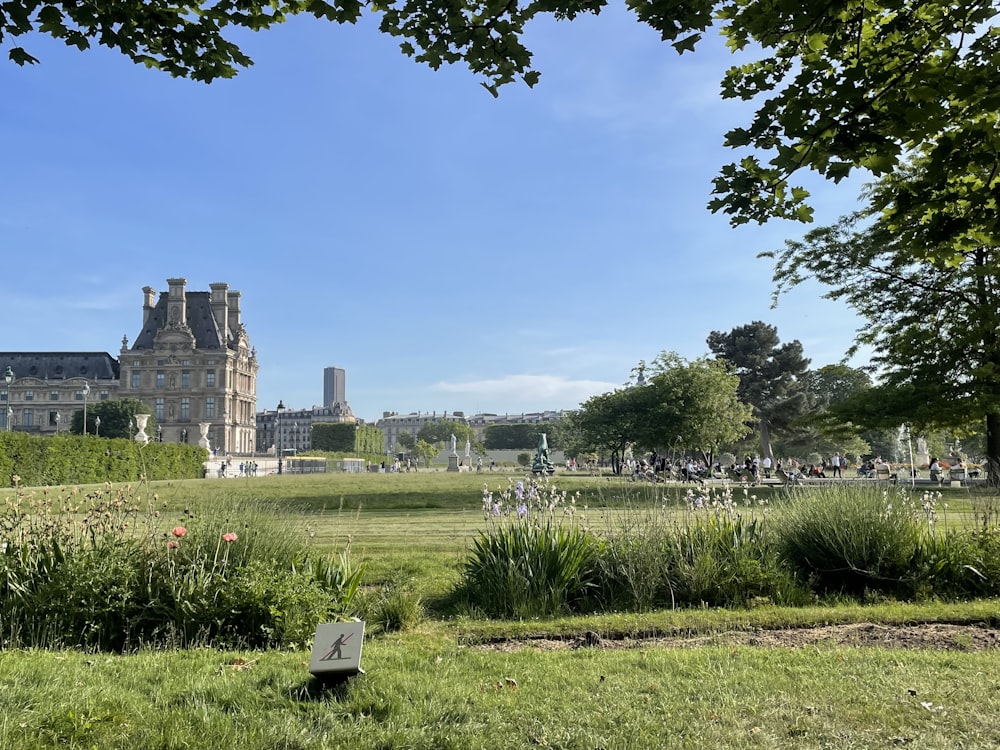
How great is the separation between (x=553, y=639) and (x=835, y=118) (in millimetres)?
4224

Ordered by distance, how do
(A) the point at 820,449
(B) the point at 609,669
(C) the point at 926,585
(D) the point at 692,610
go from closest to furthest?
1. (B) the point at 609,669
2. (D) the point at 692,610
3. (C) the point at 926,585
4. (A) the point at 820,449

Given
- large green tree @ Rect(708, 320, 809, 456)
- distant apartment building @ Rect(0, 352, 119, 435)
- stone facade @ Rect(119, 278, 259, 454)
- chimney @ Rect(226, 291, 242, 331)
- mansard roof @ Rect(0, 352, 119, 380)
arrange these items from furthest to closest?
chimney @ Rect(226, 291, 242, 331) < mansard roof @ Rect(0, 352, 119, 380) < distant apartment building @ Rect(0, 352, 119, 435) < stone facade @ Rect(119, 278, 259, 454) < large green tree @ Rect(708, 320, 809, 456)

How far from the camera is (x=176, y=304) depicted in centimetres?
11038

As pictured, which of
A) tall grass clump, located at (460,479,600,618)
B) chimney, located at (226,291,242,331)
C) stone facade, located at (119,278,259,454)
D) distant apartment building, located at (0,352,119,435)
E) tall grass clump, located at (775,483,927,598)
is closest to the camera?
tall grass clump, located at (460,479,600,618)

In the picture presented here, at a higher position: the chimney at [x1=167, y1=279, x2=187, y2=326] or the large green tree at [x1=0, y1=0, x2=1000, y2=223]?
the chimney at [x1=167, y1=279, x2=187, y2=326]

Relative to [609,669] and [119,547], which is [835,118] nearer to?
[609,669]

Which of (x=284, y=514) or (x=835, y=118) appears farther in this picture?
(x=284, y=514)

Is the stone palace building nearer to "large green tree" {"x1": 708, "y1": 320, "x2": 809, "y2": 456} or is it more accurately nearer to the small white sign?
"large green tree" {"x1": 708, "y1": 320, "x2": 809, "y2": 456}

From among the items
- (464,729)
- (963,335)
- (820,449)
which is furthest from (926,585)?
(820,449)

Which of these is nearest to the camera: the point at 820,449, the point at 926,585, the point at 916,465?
the point at 926,585

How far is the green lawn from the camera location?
134 inches

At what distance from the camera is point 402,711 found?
3.75 metres

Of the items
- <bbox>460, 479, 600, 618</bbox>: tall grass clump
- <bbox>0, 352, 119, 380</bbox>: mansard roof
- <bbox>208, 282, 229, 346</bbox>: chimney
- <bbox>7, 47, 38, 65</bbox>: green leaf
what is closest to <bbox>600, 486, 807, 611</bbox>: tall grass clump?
<bbox>460, 479, 600, 618</bbox>: tall grass clump

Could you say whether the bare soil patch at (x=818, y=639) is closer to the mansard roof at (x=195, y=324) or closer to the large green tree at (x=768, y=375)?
the large green tree at (x=768, y=375)
